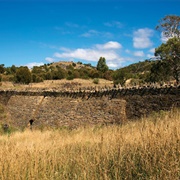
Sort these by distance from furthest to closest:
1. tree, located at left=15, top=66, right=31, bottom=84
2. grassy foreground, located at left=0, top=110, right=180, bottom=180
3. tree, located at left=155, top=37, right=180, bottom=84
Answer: tree, located at left=15, top=66, right=31, bottom=84
tree, located at left=155, top=37, right=180, bottom=84
grassy foreground, located at left=0, top=110, right=180, bottom=180

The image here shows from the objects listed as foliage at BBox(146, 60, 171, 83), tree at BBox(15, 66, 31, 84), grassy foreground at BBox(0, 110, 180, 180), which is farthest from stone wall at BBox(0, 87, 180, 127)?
tree at BBox(15, 66, 31, 84)

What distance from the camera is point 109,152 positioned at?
4039mm

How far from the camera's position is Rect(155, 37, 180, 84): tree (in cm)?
2234

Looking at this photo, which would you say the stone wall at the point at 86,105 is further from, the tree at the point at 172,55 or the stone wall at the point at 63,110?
the tree at the point at 172,55

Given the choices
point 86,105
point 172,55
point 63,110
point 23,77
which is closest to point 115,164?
point 86,105

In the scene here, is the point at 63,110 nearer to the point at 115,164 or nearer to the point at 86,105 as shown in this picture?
the point at 86,105

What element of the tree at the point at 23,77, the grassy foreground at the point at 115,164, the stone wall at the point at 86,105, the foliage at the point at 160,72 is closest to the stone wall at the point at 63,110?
the stone wall at the point at 86,105

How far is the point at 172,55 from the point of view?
2248 centimetres

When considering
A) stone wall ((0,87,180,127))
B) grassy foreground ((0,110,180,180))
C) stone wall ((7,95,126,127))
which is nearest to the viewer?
grassy foreground ((0,110,180,180))

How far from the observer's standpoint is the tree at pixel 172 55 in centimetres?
2234

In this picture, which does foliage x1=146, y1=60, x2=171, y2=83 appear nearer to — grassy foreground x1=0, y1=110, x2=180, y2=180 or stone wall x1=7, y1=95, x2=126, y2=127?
stone wall x1=7, y1=95, x2=126, y2=127

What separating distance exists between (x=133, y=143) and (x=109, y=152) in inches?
25.3

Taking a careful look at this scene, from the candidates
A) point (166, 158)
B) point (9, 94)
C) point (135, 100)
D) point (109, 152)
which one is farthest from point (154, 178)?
point (9, 94)

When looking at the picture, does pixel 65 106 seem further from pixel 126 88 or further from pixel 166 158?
pixel 166 158
